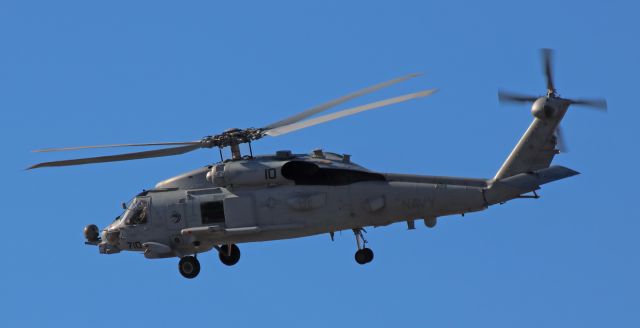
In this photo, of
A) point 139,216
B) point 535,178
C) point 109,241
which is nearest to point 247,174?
point 139,216

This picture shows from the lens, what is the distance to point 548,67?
6150 cm

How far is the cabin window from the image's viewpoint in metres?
63.6

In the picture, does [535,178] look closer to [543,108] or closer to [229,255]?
[543,108]

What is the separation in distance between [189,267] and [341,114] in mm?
7282

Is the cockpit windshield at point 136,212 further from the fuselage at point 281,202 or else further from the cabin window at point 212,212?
the cabin window at point 212,212

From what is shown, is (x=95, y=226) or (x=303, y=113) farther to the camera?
(x=95, y=226)

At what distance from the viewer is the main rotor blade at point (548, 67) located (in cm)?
6144

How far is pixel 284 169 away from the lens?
63.1m

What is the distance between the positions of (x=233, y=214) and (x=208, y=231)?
920mm

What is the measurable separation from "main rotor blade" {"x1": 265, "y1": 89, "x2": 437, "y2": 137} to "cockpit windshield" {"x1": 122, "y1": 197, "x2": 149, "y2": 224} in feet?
15.2

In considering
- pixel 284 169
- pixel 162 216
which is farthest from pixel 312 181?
pixel 162 216

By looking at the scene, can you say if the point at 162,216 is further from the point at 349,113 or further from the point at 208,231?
the point at 349,113

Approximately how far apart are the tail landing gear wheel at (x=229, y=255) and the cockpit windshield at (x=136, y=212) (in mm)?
2972

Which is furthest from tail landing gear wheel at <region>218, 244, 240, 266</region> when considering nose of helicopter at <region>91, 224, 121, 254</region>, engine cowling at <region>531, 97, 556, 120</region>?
engine cowling at <region>531, 97, 556, 120</region>
